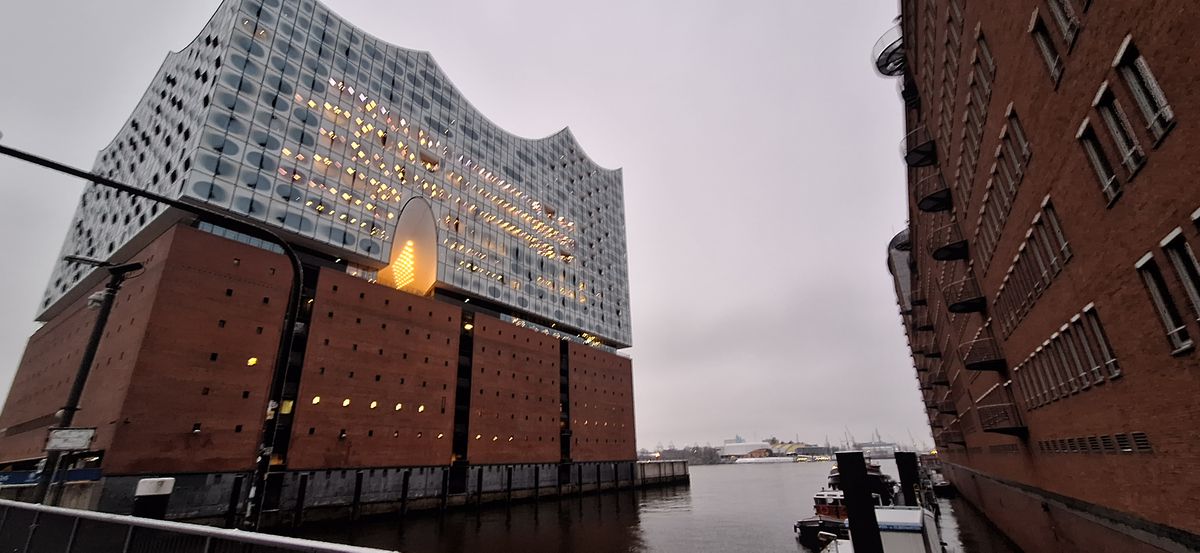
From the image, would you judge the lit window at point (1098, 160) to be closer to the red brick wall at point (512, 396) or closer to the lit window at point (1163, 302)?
the lit window at point (1163, 302)

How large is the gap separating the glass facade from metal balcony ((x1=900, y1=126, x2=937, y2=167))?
42.7 meters

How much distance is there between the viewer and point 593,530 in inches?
1551

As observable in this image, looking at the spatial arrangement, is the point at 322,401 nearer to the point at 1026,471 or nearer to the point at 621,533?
the point at 621,533

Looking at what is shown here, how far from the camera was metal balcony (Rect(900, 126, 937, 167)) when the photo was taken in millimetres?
24484

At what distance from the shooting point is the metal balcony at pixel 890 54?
2603 centimetres

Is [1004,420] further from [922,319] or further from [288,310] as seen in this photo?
[922,319]

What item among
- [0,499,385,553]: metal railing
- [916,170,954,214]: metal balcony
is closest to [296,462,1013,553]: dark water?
[916,170,954,214]: metal balcony

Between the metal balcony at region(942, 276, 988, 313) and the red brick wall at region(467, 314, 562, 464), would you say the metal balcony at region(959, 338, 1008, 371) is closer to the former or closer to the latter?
the metal balcony at region(942, 276, 988, 313)

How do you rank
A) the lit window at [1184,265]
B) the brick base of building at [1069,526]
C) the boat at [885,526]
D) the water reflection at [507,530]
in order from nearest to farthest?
the lit window at [1184,265], the brick base of building at [1069,526], the boat at [885,526], the water reflection at [507,530]

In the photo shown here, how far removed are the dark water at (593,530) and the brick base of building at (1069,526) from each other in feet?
9.25

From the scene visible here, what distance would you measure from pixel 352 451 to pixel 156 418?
1336 centimetres

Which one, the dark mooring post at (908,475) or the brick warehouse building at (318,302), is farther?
the brick warehouse building at (318,302)

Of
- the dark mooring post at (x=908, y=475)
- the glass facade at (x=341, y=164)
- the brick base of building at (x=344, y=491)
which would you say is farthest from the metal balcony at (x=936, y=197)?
the glass facade at (x=341, y=164)

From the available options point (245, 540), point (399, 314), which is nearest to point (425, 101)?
point (399, 314)
